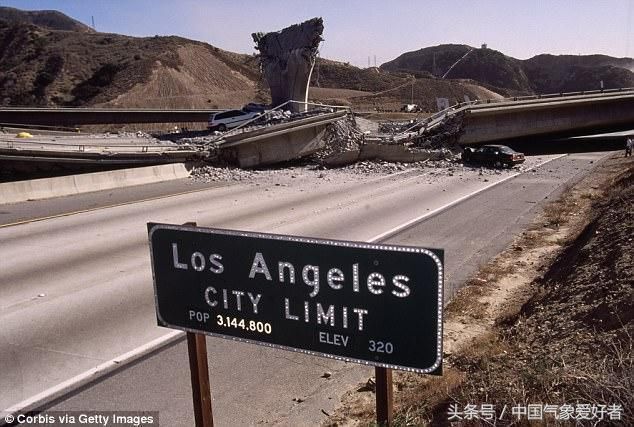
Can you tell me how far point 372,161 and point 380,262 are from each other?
30.1m

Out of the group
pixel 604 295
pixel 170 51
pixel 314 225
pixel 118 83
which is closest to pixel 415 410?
pixel 604 295

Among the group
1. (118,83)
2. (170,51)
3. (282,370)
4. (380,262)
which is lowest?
(282,370)

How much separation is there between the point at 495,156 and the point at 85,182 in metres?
20.5

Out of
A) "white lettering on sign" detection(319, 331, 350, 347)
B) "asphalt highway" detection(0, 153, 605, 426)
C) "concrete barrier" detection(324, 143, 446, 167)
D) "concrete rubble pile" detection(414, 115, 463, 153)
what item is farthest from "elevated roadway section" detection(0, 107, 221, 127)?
"white lettering on sign" detection(319, 331, 350, 347)

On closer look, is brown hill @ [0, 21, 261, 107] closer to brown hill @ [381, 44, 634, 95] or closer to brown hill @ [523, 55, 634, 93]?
brown hill @ [381, 44, 634, 95]

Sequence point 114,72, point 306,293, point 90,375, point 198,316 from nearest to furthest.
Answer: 1. point 306,293
2. point 198,316
3. point 90,375
4. point 114,72

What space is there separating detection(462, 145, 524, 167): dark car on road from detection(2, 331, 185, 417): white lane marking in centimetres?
2512

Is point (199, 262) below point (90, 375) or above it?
above

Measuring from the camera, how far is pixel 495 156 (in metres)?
30.4

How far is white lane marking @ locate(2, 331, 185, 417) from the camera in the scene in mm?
Answer: 6320

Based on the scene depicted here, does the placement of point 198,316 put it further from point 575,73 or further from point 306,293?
point 575,73

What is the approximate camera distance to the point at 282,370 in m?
7.33

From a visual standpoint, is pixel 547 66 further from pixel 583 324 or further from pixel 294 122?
pixel 583 324

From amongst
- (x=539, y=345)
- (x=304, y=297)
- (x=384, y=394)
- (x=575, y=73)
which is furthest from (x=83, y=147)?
(x=575, y=73)
